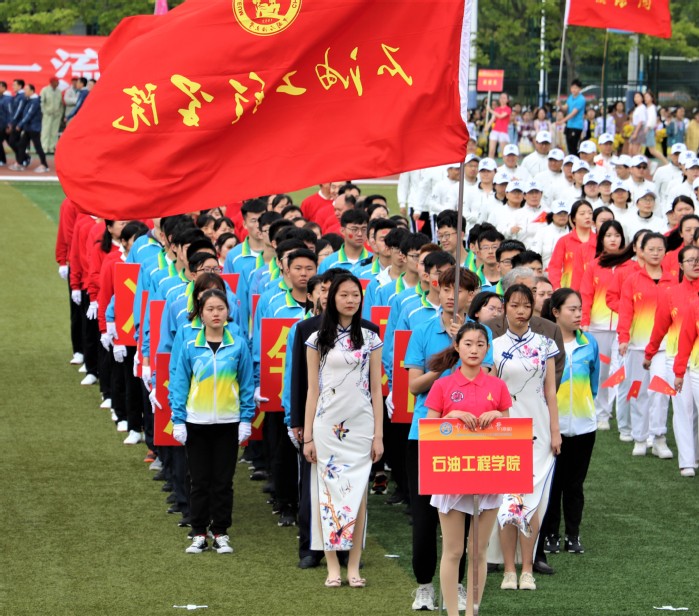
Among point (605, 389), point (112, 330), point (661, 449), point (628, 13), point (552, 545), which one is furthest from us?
point (628, 13)

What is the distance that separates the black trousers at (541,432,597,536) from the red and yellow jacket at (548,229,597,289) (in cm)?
540

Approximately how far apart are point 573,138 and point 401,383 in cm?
2753

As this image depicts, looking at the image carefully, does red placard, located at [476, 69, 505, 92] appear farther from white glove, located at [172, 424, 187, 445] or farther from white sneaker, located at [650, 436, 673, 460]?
white glove, located at [172, 424, 187, 445]

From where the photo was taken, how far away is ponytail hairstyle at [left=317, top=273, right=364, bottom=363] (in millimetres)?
9141

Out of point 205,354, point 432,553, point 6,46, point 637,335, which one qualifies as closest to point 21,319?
point 637,335

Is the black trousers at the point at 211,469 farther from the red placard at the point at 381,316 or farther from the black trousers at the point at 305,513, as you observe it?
the red placard at the point at 381,316

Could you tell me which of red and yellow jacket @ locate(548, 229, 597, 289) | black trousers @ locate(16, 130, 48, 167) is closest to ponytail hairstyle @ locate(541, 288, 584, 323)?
red and yellow jacket @ locate(548, 229, 597, 289)

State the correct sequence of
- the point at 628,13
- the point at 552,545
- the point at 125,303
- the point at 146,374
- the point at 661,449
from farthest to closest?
the point at 628,13, the point at 661,449, the point at 125,303, the point at 146,374, the point at 552,545

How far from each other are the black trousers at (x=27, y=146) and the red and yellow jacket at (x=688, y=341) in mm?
28236

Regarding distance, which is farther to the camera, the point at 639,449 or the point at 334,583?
the point at 639,449

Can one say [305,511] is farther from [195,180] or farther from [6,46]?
[6,46]

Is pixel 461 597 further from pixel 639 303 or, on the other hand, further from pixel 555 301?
pixel 639 303

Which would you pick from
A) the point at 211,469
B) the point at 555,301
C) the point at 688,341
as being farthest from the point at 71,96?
the point at 555,301

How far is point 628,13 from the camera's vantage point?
65.2 ft
